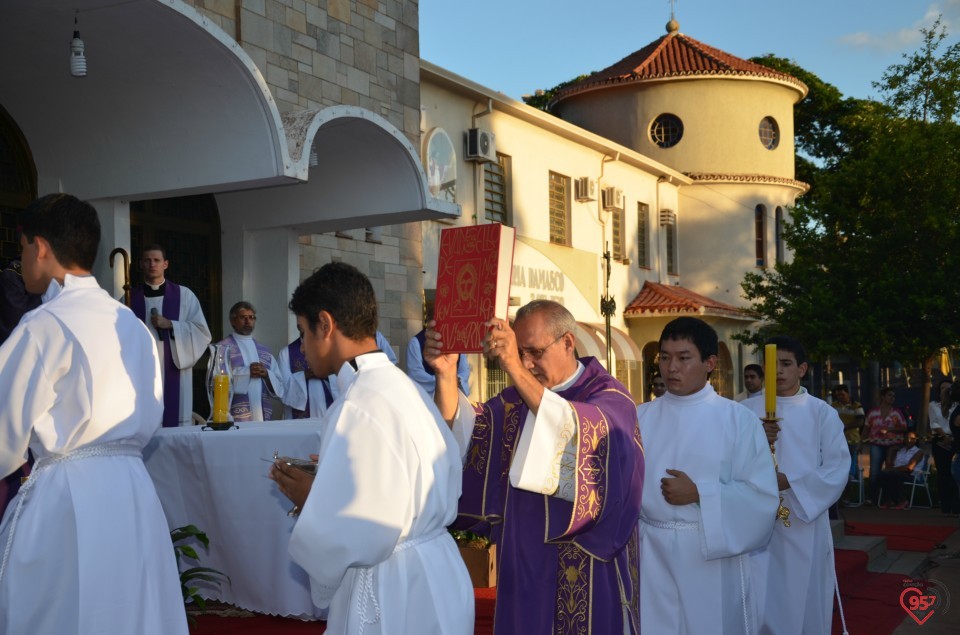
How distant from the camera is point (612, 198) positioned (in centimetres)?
2278

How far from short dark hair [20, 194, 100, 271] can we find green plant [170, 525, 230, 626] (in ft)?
8.36

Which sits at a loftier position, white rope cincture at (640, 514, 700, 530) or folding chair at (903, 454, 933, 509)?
white rope cincture at (640, 514, 700, 530)

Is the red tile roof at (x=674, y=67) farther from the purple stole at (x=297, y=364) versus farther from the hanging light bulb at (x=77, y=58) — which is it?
the hanging light bulb at (x=77, y=58)

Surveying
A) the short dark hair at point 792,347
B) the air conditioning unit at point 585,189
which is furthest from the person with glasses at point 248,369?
the air conditioning unit at point 585,189

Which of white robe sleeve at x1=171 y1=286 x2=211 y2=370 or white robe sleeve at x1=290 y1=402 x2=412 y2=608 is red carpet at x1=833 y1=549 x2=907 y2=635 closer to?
white robe sleeve at x1=171 y1=286 x2=211 y2=370

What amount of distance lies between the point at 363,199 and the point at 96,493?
6945 mm

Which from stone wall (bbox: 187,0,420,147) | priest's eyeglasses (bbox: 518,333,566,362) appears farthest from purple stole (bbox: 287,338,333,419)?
priest's eyeglasses (bbox: 518,333,566,362)

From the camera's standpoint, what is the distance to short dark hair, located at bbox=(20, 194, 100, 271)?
145 inches

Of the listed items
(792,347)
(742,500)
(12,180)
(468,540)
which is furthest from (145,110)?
(742,500)

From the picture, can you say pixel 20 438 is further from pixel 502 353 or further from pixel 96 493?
pixel 502 353

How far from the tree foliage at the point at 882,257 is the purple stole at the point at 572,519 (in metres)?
16.2

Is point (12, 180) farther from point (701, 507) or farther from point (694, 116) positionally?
point (694, 116)

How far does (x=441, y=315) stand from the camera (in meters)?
3.75

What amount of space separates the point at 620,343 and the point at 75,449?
19927 millimetres
